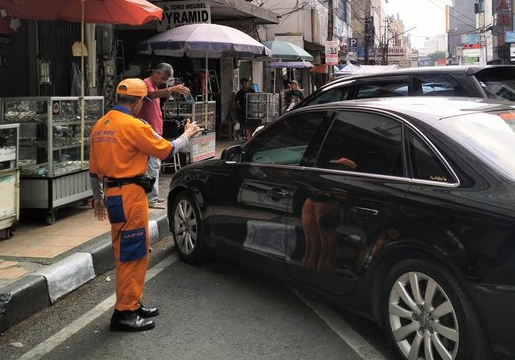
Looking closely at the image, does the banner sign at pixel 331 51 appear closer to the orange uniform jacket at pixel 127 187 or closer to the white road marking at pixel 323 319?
the white road marking at pixel 323 319

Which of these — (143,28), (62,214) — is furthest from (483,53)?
(62,214)

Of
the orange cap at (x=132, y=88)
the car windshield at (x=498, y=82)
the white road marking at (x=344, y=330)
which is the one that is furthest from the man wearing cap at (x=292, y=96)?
the orange cap at (x=132, y=88)

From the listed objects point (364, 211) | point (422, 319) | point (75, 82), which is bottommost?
point (422, 319)

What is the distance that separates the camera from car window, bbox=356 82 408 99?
591 centimetres

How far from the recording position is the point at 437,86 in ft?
18.1

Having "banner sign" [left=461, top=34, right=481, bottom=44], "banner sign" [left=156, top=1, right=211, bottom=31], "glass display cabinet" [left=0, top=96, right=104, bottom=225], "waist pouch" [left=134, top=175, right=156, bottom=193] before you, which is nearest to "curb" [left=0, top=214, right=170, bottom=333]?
"glass display cabinet" [left=0, top=96, right=104, bottom=225]

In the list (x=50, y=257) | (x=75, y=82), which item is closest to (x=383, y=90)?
(x=50, y=257)

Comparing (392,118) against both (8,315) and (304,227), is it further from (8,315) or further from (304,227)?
(8,315)

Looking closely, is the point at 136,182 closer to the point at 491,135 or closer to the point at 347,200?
the point at 347,200

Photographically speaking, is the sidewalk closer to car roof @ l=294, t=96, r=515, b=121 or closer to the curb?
the curb

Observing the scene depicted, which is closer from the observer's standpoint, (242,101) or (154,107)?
(154,107)

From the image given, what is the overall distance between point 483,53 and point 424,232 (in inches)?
2927

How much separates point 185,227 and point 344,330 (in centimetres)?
216

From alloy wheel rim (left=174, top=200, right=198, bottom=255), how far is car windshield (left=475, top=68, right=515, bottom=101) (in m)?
3.10
